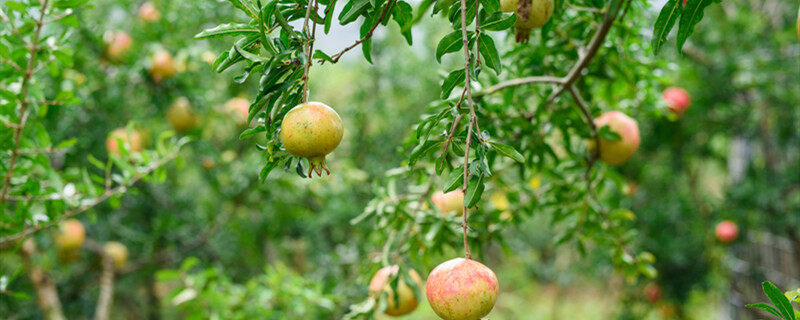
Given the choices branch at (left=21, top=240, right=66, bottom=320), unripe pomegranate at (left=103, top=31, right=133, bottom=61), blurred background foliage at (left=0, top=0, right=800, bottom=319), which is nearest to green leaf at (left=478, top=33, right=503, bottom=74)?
blurred background foliage at (left=0, top=0, right=800, bottom=319)

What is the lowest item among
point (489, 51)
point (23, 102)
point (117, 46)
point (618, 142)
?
point (117, 46)

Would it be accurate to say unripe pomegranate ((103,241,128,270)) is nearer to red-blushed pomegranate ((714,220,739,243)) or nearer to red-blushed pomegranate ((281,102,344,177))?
red-blushed pomegranate ((281,102,344,177))

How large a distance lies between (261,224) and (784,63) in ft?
11.1

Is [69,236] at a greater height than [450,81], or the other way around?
[450,81]

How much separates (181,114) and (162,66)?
0.39m

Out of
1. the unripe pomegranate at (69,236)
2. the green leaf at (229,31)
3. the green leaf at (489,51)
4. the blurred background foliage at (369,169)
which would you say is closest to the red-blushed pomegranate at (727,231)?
the blurred background foliage at (369,169)

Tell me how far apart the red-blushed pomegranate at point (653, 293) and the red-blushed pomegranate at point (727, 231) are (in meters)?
0.92

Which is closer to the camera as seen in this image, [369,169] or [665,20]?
[665,20]

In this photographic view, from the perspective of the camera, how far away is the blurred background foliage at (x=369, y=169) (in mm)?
1680

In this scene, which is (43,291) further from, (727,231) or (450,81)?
(727,231)

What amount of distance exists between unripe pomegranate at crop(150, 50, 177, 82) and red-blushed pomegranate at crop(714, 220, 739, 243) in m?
3.40

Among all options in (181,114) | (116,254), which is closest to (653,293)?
(181,114)

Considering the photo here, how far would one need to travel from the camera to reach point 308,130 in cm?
75

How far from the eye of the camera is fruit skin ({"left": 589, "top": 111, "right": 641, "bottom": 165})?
146 cm
